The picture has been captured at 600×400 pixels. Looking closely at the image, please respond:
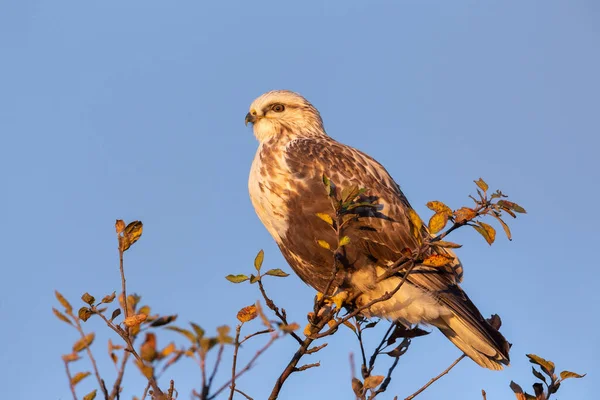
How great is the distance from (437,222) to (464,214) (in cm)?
19

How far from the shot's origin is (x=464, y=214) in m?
4.34

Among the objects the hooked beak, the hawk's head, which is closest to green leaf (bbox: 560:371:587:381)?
the hawk's head

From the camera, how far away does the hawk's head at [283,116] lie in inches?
300

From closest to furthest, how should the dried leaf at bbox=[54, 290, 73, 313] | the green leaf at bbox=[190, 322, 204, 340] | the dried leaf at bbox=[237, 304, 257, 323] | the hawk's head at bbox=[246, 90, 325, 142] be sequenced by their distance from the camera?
the green leaf at bbox=[190, 322, 204, 340], the dried leaf at bbox=[54, 290, 73, 313], the dried leaf at bbox=[237, 304, 257, 323], the hawk's head at bbox=[246, 90, 325, 142]

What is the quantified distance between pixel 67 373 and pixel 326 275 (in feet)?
11.5

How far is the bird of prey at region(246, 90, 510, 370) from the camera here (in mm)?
6059

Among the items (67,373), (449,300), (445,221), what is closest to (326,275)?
(449,300)

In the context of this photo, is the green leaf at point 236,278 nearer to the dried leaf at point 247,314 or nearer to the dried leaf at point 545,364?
the dried leaf at point 247,314

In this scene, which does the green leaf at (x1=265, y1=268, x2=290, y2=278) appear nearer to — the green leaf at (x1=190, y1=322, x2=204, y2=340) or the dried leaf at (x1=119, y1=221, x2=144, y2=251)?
the dried leaf at (x1=119, y1=221, x2=144, y2=251)

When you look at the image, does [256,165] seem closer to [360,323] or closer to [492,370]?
[360,323]

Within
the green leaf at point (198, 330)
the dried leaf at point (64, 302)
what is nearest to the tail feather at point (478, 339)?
the dried leaf at point (64, 302)

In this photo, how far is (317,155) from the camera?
660 centimetres

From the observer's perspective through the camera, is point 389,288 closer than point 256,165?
Yes

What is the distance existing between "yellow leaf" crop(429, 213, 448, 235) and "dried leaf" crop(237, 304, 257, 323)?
1.11 metres
